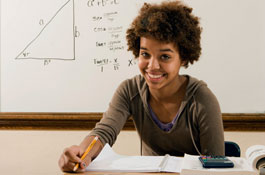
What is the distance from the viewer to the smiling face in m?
1.29

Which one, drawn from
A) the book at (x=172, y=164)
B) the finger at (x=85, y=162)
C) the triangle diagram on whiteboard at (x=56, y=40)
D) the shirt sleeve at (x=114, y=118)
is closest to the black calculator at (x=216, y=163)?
the book at (x=172, y=164)

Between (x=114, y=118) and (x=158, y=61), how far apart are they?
302 mm

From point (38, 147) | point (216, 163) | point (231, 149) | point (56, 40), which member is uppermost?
point (56, 40)

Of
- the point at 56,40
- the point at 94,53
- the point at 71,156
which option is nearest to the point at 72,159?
the point at 71,156

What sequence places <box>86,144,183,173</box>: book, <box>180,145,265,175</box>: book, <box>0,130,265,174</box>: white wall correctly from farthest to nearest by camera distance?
<box>0,130,265,174</box>: white wall < <box>86,144,183,173</box>: book < <box>180,145,265,175</box>: book

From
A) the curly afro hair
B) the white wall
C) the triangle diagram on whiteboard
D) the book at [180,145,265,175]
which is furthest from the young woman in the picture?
the triangle diagram on whiteboard

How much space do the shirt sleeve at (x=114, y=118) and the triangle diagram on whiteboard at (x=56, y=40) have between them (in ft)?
2.48

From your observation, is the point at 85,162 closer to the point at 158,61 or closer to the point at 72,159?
the point at 72,159

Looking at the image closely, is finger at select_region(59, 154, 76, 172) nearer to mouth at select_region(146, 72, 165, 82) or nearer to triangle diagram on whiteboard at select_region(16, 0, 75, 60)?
mouth at select_region(146, 72, 165, 82)

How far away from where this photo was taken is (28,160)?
2193 millimetres

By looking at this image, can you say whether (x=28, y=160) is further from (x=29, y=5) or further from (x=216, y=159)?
(x=216, y=159)

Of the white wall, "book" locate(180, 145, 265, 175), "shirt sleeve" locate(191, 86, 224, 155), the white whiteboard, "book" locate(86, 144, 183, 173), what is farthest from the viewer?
the white wall

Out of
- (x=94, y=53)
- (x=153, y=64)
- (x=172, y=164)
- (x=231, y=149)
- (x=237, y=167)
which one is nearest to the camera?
(x=237, y=167)

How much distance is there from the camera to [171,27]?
4.30 feet
